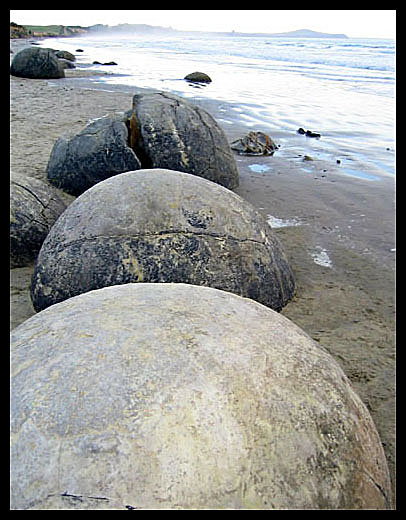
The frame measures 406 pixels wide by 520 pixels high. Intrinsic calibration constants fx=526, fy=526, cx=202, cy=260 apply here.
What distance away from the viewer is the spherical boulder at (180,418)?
1.30 meters

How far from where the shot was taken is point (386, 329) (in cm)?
359

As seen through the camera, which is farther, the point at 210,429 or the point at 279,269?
the point at 279,269

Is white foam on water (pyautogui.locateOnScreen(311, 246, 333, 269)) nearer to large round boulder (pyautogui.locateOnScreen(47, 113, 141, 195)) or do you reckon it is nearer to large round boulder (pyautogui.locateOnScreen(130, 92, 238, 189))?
large round boulder (pyautogui.locateOnScreen(130, 92, 238, 189))

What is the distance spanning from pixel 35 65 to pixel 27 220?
14.3 metres

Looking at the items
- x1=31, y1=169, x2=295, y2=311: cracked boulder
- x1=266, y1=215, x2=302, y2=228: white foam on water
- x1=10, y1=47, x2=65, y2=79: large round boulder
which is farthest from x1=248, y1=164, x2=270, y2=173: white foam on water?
x1=10, y1=47, x2=65, y2=79: large round boulder

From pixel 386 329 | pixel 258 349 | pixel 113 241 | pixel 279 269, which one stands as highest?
pixel 258 349

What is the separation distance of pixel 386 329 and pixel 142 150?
3.18m

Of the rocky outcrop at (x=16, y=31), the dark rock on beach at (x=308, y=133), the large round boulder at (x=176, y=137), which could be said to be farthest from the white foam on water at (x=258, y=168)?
the rocky outcrop at (x=16, y=31)

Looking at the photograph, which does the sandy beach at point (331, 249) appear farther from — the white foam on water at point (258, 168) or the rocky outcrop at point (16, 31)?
the rocky outcrop at point (16, 31)

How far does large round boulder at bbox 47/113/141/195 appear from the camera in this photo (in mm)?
5527

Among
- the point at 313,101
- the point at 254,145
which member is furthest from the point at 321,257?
the point at 313,101
